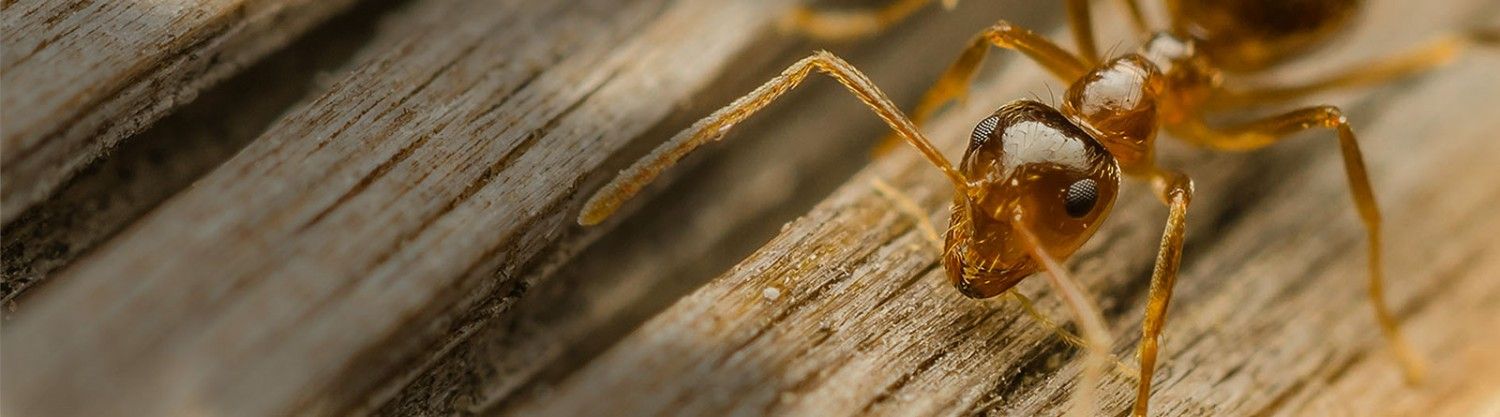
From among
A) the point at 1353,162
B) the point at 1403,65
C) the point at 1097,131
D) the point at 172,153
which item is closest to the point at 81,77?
the point at 172,153

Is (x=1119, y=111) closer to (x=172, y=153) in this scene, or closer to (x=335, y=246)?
(x=335, y=246)

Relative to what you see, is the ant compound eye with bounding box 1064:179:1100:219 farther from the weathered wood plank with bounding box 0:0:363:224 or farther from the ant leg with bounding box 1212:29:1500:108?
the weathered wood plank with bounding box 0:0:363:224

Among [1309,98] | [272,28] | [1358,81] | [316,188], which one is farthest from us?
[1309,98]

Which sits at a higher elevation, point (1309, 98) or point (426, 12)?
point (426, 12)

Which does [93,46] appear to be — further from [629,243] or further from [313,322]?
[629,243]

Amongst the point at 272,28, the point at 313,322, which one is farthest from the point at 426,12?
the point at 313,322

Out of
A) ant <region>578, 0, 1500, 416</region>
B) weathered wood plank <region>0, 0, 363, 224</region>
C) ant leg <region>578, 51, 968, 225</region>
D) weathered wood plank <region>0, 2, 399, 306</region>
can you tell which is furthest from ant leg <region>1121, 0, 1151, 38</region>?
weathered wood plank <region>0, 0, 363, 224</region>
